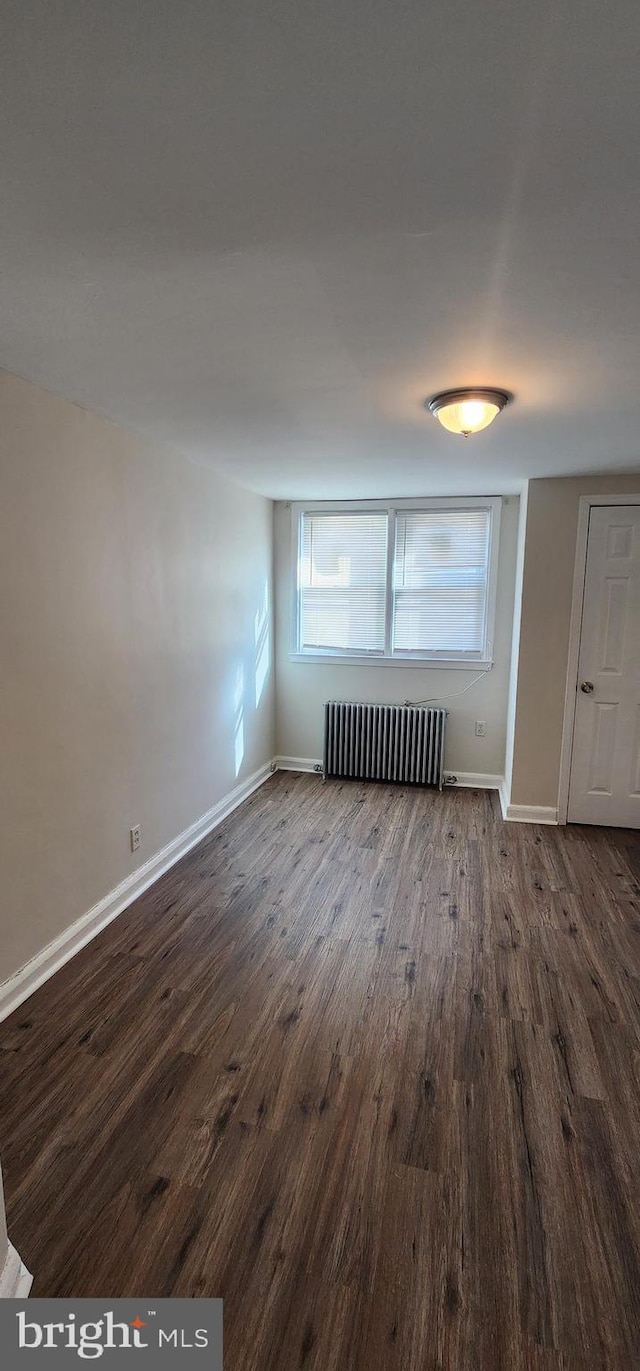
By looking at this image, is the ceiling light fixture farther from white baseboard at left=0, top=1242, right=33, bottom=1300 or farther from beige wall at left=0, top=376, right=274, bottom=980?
white baseboard at left=0, top=1242, right=33, bottom=1300

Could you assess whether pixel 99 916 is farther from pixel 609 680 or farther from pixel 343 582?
pixel 609 680

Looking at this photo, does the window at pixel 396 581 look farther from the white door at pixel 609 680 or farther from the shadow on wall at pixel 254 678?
the white door at pixel 609 680

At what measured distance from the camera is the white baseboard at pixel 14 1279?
49.9 inches

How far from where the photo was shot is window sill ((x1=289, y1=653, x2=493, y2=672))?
4.70m

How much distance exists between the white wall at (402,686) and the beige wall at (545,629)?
0.63 meters

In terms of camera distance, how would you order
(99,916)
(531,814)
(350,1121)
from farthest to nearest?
(531,814)
(99,916)
(350,1121)

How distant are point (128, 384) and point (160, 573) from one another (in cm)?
110

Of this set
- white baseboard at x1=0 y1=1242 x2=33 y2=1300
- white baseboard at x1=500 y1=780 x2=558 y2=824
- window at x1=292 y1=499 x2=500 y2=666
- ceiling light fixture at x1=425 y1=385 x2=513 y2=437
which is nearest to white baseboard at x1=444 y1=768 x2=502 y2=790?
white baseboard at x1=500 y1=780 x2=558 y2=824

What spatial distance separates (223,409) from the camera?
243 cm

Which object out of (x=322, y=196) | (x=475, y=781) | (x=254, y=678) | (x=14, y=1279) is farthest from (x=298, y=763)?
(x=322, y=196)

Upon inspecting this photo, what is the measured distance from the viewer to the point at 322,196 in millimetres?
1111

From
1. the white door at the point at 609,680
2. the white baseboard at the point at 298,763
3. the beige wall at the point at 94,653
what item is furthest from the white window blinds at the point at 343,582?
the white door at the point at 609,680

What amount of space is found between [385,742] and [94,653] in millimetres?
2778

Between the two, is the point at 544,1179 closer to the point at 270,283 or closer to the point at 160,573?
the point at 270,283
